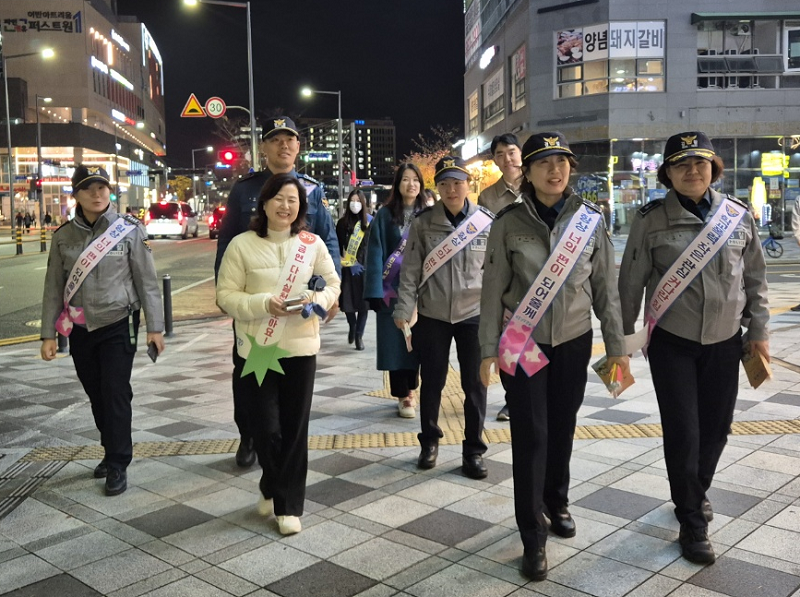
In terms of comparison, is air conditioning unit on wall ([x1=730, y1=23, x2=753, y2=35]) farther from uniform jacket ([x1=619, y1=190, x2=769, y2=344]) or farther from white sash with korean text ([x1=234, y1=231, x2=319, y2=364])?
white sash with korean text ([x1=234, y1=231, x2=319, y2=364])

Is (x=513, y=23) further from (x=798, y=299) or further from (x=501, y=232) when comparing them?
(x=501, y=232)

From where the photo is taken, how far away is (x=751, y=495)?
4.17 meters

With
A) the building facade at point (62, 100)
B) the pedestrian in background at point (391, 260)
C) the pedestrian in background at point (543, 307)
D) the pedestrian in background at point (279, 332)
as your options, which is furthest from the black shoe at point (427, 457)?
the building facade at point (62, 100)

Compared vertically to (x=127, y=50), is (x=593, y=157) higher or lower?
lower

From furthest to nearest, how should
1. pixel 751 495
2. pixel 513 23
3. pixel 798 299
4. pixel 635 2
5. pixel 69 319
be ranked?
pixel 513 23, pixel 635 2, pixel 798 299, pixel 69 319, pixel 751 495

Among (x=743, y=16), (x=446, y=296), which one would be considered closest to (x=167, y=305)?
(x=446, y=296)

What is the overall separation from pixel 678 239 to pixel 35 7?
8456 cm

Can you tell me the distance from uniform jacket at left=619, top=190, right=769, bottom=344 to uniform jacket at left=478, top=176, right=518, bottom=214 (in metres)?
1.83

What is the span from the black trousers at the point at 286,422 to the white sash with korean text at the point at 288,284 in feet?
0.46

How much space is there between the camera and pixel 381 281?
5730 mm

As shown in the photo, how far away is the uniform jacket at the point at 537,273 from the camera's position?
351cm

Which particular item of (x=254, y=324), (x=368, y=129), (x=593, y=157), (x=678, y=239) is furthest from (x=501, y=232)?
(x=368, y=129)

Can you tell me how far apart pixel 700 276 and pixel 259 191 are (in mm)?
2501

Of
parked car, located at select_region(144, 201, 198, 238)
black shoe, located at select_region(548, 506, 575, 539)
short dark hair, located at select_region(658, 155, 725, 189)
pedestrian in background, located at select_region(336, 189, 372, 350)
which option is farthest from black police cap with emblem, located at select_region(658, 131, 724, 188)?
parked car, located at select_region(144, 201, 198, 238)
